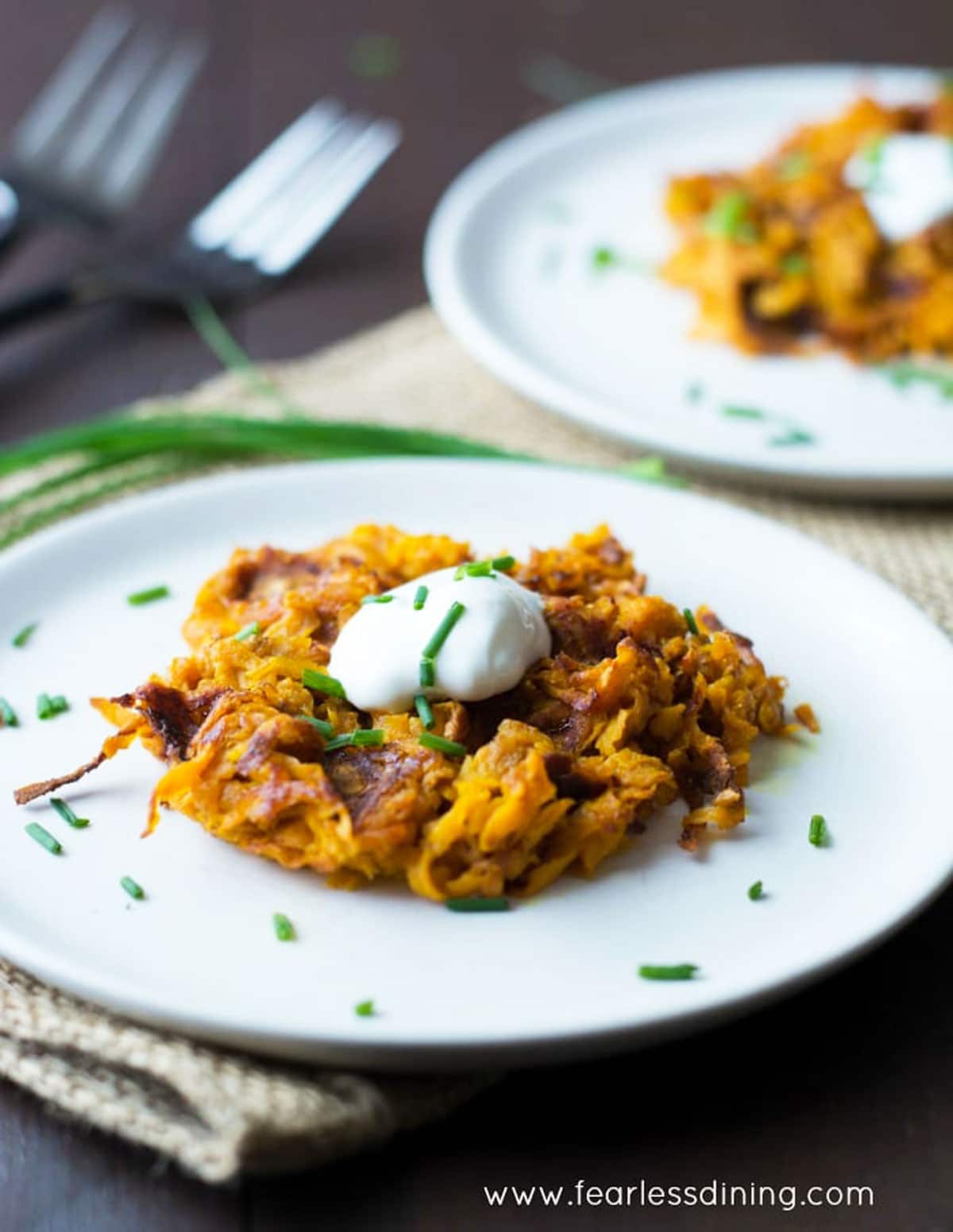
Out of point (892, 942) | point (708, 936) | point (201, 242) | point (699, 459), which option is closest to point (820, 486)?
point (699, 459)

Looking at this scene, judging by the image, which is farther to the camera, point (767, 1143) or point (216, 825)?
point (216, 825)

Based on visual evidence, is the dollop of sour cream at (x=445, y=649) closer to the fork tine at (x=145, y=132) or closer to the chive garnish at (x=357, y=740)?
the chive garnish at (x=357, y=740)

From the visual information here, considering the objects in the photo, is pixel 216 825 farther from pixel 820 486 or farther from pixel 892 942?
pixel 820 486

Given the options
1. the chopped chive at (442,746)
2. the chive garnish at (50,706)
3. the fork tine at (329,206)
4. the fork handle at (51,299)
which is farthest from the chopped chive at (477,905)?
the fork tine at (329,206)

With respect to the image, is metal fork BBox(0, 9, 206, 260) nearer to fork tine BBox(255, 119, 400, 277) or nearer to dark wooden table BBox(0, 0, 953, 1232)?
fork tine BBox(255, 119, 400, 277)

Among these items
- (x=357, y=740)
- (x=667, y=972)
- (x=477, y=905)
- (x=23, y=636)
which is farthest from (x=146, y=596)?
(x=667, y=972)

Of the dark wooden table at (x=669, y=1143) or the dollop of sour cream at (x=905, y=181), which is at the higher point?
the dark wooden table at (x=669, y=1143)
